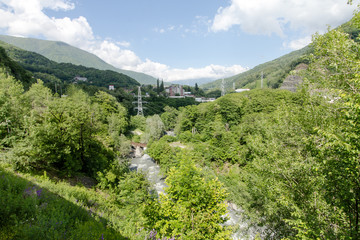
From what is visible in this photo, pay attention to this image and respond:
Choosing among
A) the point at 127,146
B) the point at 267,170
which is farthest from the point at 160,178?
the point at 267,170

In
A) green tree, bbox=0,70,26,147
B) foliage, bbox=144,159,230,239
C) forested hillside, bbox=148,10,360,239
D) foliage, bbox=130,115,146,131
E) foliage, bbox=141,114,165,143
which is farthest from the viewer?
foliage, bbox=130,115,146,131

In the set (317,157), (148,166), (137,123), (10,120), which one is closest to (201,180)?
(317,157)

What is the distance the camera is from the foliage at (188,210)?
210 inches

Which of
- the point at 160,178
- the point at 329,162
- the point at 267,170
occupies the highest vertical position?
the point at 329,162

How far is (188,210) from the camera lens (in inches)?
220

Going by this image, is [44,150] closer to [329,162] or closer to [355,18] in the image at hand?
[329,162]

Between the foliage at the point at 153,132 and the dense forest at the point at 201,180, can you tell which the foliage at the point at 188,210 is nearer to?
the dense forest at the point at 201,180

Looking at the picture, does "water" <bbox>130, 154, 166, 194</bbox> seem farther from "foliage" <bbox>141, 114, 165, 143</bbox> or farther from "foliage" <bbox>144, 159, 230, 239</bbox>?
"foliage" <bbox>144, 159, 230, 239</bbox>

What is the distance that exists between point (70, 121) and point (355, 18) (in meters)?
16.0

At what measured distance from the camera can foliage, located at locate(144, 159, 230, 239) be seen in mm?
5344

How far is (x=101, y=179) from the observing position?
13109mm

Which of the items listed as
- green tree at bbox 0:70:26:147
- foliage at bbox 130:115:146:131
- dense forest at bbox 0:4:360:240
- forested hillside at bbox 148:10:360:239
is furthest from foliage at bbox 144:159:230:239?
foliage at bbox 130:115:146:131

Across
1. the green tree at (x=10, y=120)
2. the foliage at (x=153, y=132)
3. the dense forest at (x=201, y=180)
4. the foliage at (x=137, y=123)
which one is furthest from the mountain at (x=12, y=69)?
the green tree at (x=10, y=120)

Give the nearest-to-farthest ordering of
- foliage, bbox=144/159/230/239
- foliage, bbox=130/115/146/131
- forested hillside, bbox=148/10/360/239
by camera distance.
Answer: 1. forested hillside, bbox=148/10/360/239
2. foliage, bbox=144/159/230/239
3. foliage, bbox=130/115/146/131
